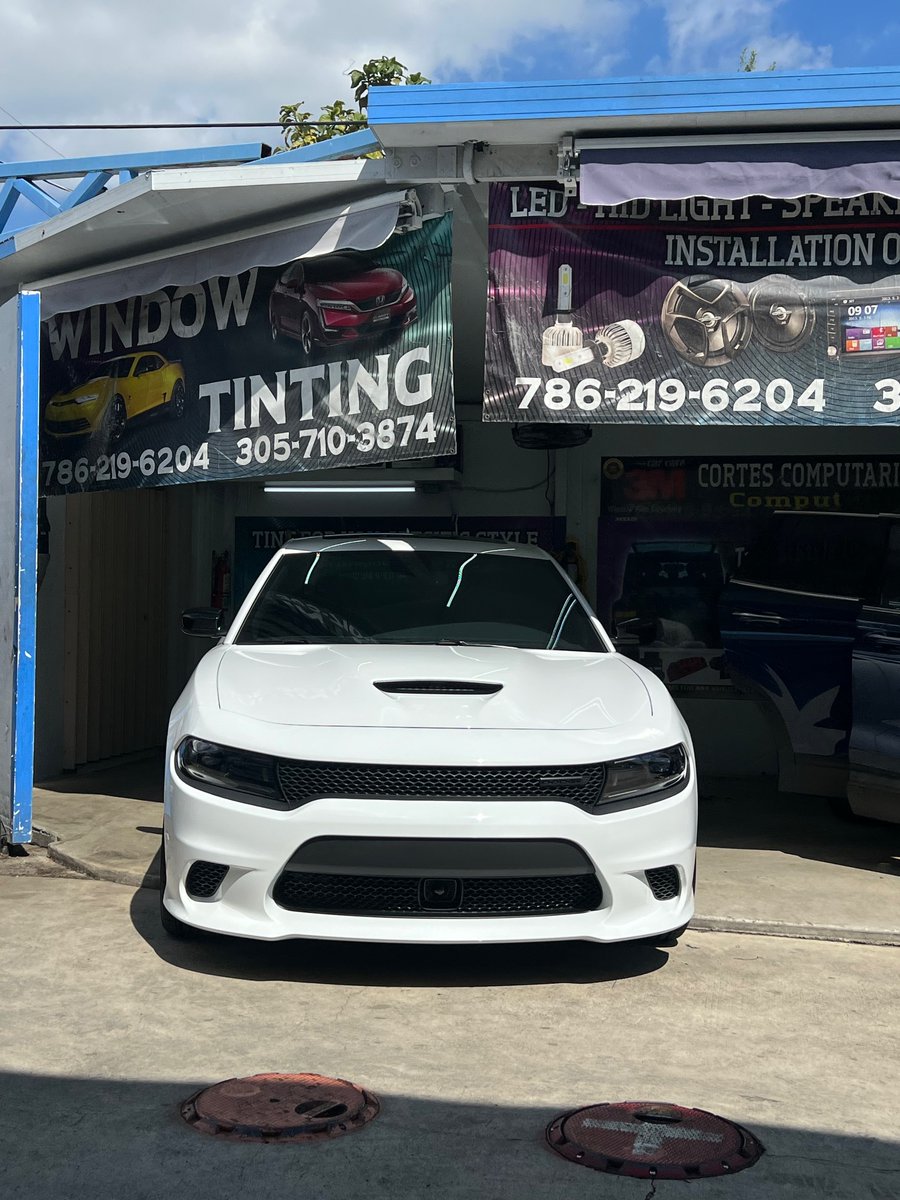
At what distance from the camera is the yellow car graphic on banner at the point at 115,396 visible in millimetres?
7367

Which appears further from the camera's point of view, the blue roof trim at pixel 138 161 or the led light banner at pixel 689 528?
the led light banner at pixel 689 528

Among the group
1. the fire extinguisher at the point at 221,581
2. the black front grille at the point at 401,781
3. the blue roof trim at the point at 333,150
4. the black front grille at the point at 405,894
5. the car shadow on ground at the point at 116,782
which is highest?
the blue roof trim at the point at 333,150

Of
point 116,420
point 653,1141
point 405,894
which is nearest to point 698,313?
point 405,894

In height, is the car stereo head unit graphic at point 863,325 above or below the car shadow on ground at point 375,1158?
above

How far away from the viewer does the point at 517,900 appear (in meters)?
4.28

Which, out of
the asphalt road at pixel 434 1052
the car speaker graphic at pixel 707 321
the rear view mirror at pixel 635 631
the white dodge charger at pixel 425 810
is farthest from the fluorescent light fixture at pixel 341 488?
the white dodge charger at pixel 425 810

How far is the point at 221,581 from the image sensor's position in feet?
35.7

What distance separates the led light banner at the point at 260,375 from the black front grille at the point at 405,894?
2598 millimetres

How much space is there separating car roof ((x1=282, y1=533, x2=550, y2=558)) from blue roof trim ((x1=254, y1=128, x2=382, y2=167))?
1867 mm

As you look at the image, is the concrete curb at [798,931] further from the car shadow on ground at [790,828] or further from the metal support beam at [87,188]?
the metal support beam at [87,188]

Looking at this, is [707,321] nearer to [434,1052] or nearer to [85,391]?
[434,1052]

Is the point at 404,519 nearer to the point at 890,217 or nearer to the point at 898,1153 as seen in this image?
the point at 890,217

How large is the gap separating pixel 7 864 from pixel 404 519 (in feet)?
16.6

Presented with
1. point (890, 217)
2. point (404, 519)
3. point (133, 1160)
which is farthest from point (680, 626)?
point (133, 1160)
